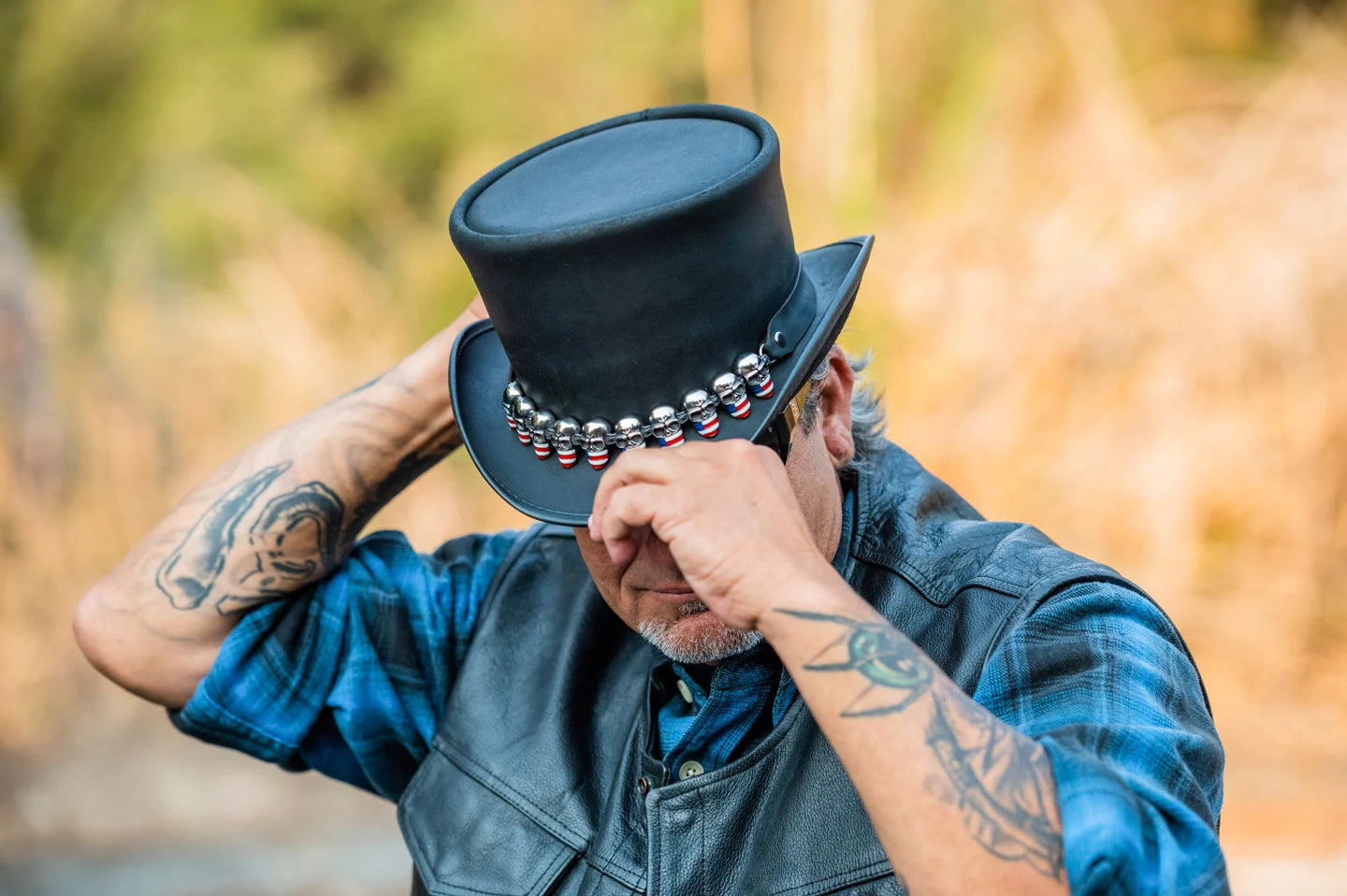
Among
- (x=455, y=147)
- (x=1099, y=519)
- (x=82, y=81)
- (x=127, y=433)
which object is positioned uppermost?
(x=82, y=81)

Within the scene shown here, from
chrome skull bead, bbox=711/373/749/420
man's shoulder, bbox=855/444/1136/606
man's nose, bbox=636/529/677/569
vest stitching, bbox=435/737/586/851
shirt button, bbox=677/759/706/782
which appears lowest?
vest stitching, bbox=435/737/586/851

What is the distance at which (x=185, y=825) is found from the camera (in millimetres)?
4375

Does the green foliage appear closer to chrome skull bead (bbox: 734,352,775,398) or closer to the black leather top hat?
the black leather top hat

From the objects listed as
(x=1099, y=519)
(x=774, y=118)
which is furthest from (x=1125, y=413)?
(x=774, y=118)

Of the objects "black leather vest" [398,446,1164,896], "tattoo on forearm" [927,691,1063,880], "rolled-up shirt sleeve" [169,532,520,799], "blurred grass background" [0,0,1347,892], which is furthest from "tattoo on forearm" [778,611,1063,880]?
"blurred grass background" [0,0,1347,892]

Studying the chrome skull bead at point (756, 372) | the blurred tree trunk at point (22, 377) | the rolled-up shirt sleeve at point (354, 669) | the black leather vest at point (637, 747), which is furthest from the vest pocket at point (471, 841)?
the blurred tree trunk at point (22, 377)

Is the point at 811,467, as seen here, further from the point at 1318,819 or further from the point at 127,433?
the point at 127,433

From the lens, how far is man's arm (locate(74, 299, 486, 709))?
83.8 inches

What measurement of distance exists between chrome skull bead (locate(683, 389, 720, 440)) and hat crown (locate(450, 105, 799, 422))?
0.7 inches

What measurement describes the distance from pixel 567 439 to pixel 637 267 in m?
0.26

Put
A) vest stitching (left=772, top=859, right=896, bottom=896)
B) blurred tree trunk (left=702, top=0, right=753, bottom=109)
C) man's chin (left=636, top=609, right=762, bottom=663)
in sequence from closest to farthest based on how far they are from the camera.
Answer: vest stitching (left=772, top=859, right=896, bottom=896)
man's chin (left=636, top=609, right=762, bottom=663)
blurred tree trunk (left=702, top=0, right=753, bottom=109)

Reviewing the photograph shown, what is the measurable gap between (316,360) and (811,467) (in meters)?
3.93

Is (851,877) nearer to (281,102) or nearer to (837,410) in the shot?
(837,410)

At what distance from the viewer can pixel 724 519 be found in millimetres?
1448
